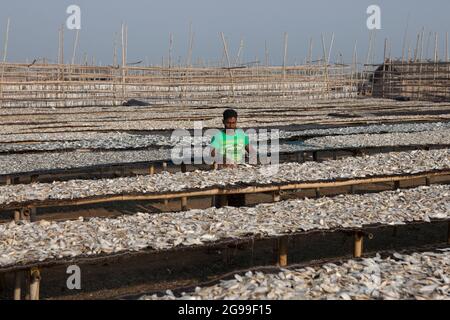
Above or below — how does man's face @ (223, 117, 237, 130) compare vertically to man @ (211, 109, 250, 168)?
above

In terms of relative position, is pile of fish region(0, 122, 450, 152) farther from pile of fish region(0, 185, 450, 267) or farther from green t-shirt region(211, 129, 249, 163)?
pile of fish region(0, 185, 450, 267)

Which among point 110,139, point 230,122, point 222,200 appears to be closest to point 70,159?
point 110,139

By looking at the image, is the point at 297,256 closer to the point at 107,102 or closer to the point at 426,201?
the point at 426,201

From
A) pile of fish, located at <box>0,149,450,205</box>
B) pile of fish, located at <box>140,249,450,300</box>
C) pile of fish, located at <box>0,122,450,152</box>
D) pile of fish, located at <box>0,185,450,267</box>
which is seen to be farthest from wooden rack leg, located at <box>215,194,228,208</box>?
pile of fish, located at <box>0,122,450,152</box>

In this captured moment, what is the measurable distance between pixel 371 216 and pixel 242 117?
13.5m

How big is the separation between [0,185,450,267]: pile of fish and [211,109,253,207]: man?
3.53 feet

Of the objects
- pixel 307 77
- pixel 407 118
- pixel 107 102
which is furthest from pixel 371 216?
pixel 307 77

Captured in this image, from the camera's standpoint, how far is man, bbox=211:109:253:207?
7.97 m

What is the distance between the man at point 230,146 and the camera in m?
7.97

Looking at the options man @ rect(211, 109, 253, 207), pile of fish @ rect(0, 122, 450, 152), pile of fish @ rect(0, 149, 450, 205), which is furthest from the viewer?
pile of fish @ rect(0, 122, 450, 152)

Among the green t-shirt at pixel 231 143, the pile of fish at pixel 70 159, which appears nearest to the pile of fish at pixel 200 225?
the green t-shirt at pixel 231 143

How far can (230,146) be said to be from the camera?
843 cm

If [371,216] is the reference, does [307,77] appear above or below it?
above
